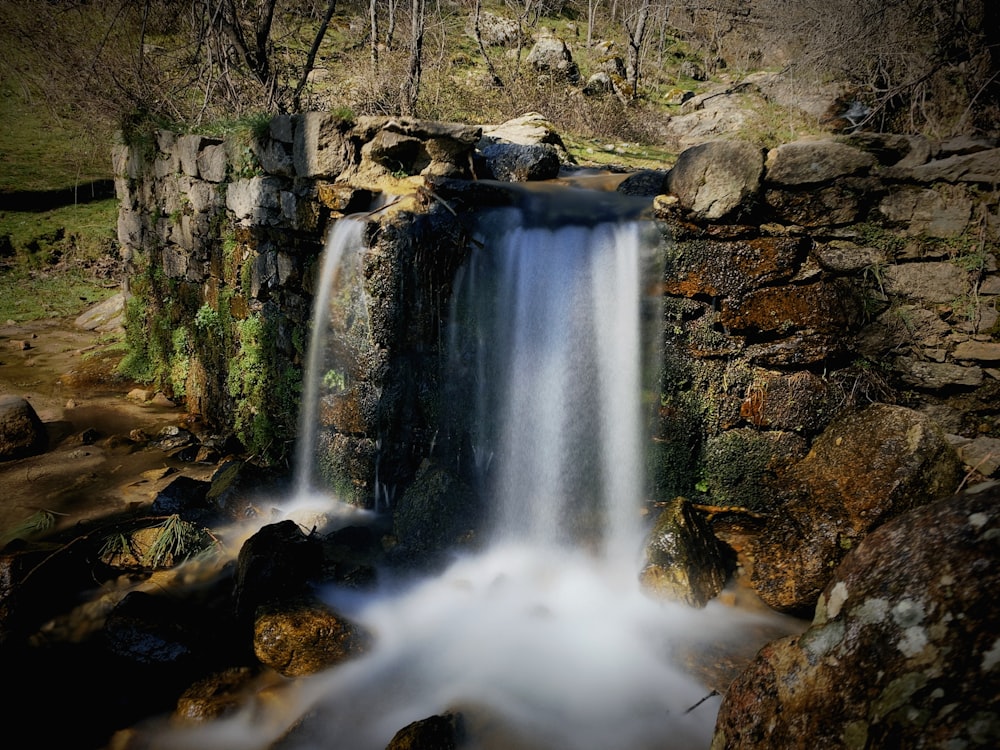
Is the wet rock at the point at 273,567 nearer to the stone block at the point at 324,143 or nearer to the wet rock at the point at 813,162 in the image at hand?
the stone block at the point at 324,143

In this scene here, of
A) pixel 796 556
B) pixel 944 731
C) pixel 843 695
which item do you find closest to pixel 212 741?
pixel 843 695

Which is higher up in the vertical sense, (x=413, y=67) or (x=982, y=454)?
(x=413, y=67)

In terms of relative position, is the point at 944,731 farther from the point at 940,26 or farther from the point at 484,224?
the point at 940,26

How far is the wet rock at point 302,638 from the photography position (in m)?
3.40

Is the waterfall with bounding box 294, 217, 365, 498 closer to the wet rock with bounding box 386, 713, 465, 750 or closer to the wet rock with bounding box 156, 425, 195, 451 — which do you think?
the wet rock with bounding box 156, 425, 195, 451

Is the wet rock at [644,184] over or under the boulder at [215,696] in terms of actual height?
over

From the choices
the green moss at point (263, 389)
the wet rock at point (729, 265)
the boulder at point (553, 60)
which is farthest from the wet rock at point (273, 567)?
the boulder at point (553, 60)

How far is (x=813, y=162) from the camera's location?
3.95 m

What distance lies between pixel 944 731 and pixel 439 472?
12.3 feet

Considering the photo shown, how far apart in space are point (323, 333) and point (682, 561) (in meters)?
3.83

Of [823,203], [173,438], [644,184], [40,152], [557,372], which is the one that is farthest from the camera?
[40,152]

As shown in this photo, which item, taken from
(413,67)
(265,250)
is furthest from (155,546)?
(413,67)

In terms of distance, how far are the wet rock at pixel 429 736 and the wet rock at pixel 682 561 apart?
6.11 ft

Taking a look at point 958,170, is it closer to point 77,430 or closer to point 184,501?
point 184,501
